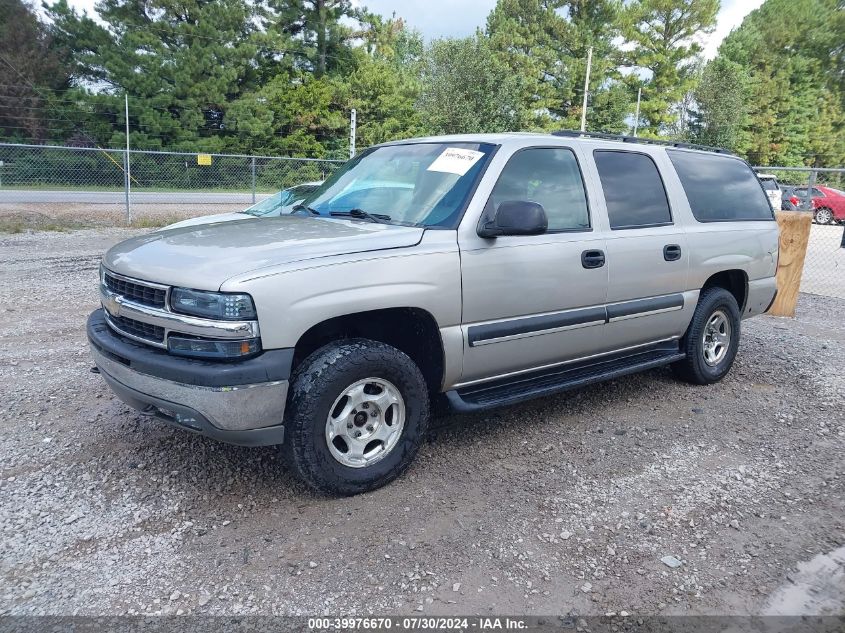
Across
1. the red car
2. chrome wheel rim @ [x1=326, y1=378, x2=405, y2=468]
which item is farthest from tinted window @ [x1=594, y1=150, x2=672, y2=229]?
the red car

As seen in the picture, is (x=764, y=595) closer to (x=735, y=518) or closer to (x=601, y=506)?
(x=735, y=518)

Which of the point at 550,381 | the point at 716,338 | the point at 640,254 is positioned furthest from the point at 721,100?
the point at 550,381

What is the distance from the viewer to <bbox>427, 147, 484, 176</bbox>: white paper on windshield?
156 inches

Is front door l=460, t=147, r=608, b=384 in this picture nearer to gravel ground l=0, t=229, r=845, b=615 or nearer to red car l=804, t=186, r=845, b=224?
gravel ground l=0, t=229, r=845, b=615

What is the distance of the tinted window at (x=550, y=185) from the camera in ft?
13.1

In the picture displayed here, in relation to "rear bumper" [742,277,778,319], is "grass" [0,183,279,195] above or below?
above

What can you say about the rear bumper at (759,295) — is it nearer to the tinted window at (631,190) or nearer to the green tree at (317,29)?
the tinted window at (631,190)

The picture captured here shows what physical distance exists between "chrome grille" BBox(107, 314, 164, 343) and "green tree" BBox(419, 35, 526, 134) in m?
25.9

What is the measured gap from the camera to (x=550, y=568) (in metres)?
2.91

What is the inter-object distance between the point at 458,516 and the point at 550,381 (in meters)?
1.24

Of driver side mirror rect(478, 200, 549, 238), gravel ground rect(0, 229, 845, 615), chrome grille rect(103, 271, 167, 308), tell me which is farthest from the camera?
driver side mirror rect(478, 200, 549, 238)

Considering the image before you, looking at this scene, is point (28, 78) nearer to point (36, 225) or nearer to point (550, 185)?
point (36, 225)

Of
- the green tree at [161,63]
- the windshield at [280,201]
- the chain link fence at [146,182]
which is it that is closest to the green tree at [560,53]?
the green tree at [161,63]

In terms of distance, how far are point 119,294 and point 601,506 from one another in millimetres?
2730
